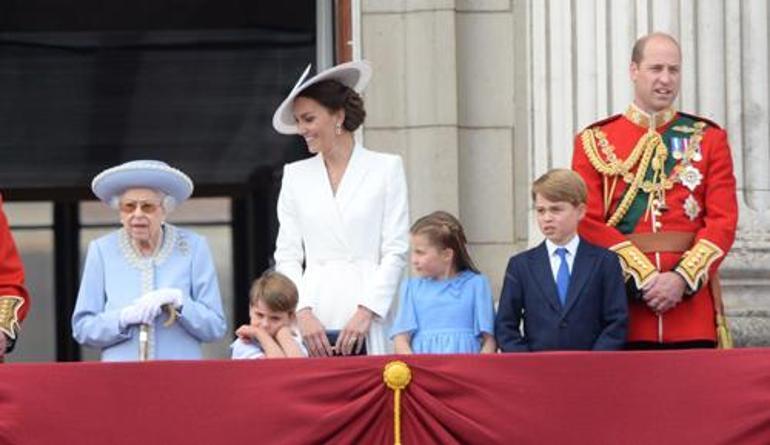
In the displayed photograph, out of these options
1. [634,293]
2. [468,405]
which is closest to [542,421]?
[468,405]

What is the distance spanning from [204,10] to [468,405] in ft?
21.1

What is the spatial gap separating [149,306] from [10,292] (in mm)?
513

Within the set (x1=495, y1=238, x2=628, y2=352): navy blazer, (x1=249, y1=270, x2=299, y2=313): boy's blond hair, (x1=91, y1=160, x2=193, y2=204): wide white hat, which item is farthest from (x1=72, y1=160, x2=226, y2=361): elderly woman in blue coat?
(x1=495, y1=238, x2=628, y2=352): navy blazer

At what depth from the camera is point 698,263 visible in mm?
10992

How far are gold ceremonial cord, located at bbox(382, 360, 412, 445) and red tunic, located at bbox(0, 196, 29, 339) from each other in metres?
1.53

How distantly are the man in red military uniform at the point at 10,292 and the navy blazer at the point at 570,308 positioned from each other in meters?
1.76

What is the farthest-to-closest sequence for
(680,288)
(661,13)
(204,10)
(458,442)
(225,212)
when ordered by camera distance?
1. (225,212)
2. (204,10)
3. (661,13)
4. (680,288)
5. (458,442)

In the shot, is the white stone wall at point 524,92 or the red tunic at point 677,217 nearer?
the red tunic at point 677,217

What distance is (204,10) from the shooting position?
16156mm

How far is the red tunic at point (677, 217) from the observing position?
11016mm

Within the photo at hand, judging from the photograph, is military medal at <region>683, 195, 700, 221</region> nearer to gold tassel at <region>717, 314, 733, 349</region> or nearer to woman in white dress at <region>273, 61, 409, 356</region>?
gold tassel at <region>717, 314, 733, 349</region>

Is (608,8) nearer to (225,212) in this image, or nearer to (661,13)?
(661,13)

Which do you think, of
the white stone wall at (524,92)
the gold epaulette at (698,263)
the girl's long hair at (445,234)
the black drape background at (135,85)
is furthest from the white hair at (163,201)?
the black drape background at (135,85)

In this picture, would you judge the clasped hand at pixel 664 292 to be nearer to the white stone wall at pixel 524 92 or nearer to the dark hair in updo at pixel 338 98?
the dark hair in updo at pixel 338 98
